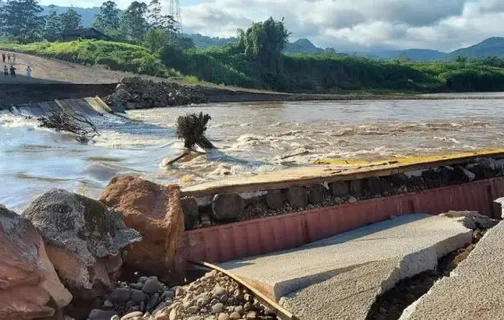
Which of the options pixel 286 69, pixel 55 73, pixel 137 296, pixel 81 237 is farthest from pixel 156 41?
pixel 137 296

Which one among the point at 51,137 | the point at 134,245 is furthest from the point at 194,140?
the point at 134,245

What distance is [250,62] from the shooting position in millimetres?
62844

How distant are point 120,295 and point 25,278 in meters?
0.97

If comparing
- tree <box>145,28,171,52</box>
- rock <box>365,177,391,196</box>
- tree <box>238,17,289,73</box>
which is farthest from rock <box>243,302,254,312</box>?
tree <box>238,17,289,73</box>

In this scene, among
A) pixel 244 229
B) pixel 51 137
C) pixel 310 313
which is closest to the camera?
pixel 310 313

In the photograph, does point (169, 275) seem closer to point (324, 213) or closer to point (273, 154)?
point (324, 213)

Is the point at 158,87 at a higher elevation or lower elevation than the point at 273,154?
higher

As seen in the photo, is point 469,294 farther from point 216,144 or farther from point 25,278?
point 216,144

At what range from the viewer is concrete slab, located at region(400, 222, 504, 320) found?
3.63 m

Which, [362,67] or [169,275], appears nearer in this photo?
[169,275]

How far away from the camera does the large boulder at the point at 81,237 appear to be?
484 centimetres

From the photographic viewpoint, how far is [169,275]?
5.61m

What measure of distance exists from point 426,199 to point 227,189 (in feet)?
10.1

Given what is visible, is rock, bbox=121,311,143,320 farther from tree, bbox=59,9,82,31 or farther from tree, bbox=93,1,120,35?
tree, bbox=93,1,120,35
